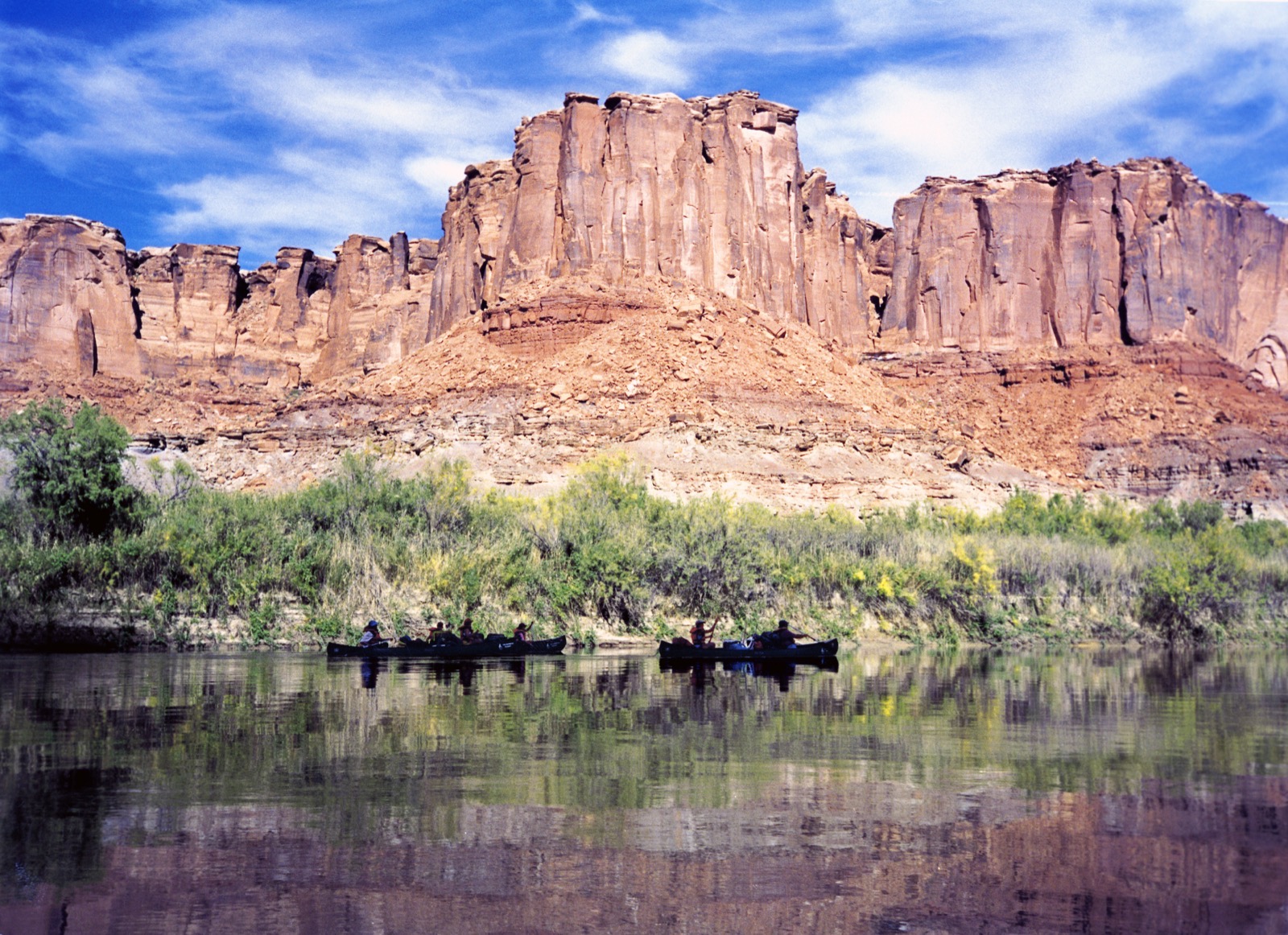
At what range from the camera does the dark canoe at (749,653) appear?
23.7m

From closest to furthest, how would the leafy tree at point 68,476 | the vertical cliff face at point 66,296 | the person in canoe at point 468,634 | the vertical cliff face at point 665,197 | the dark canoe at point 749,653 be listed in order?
1. the dark canoe at point 749,653
2. the person in canoe at point 468,634
3. the leafy tree at point 68,476
4. the vertical cliff face at point 665,197
5. the vertical cliff face at point 66,296

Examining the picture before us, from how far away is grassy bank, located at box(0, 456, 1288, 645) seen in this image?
26.7 metres

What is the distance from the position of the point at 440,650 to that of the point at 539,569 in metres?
5.95

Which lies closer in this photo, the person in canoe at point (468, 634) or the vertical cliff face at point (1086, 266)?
the person in canoe at point (468, 634)

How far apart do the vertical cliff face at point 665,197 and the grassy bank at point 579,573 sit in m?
33.3

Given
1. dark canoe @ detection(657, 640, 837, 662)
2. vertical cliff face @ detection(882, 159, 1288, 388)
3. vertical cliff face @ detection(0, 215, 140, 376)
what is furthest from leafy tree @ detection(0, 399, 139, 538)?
vertical cliff face @ detection(0, 215, 140, 376)

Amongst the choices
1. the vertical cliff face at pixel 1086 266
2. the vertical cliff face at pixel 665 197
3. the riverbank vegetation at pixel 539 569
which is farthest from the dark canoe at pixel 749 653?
the vertical cliff face at pixel 1086 266

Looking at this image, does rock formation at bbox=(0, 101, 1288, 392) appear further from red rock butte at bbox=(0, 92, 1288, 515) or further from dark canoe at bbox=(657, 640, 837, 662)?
dark canoe at bbox=(657, 640, 837, 662)

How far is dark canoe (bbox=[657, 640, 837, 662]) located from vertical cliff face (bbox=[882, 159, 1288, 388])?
69054 millimetres

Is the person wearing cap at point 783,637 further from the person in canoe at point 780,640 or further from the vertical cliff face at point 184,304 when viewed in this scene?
the vertical cliff face at point 184,304

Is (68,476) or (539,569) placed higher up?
(68,476)

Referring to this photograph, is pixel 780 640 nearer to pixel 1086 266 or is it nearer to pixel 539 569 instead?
pixel 539 569

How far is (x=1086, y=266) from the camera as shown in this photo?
8938 centimetres

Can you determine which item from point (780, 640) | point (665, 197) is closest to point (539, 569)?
point (780, 640)
